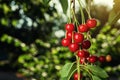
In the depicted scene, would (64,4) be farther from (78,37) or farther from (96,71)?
(96,71)

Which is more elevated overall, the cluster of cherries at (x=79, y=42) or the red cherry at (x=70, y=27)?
the red cherry at (x=70, y=27)

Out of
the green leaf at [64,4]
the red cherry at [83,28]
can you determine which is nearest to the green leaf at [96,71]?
the red cherry at [83,28]

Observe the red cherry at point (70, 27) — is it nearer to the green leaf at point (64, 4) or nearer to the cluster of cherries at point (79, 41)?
the cluster of cherries at point (79, 41)

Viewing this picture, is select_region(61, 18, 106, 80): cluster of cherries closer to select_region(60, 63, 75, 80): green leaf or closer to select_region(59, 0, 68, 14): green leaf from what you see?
select_region(60, 63, 75, 80): green leaf

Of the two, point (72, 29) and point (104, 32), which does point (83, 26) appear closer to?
Answer: point (72, 29)

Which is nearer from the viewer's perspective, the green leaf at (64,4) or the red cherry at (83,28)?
the green leaf at (64,4)

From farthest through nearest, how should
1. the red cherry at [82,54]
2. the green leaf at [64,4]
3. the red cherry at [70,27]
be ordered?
the red cherry at [70,27] → the red cherry at [82,54] → the green leaf at [64,4]

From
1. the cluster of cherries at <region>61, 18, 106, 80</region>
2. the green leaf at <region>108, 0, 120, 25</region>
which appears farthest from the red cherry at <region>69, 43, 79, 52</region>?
the green leaf at <region>108, 0, 120, 25</region>

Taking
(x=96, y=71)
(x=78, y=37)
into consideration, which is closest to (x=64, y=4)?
(x=78, y=37)

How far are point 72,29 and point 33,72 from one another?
13.5ft

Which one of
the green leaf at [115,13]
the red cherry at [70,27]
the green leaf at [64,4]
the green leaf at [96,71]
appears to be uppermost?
the red cherry at [70,27]

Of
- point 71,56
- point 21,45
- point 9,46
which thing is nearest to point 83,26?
point 71,56

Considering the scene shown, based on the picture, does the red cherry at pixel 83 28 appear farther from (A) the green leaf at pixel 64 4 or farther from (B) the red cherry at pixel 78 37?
(A) the green leaf at pixel 64 4

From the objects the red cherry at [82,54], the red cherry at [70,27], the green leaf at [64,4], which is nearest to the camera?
the green leaf at [64,4]
